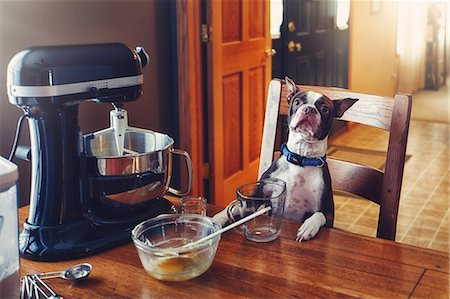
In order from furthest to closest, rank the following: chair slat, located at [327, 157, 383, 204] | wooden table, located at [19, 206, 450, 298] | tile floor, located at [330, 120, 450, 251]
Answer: tile floor, located at [330, 120, 450, 251], chair slat, located at [327, 157, 383, 204], wooden table, located at [19, 206, 450, 298]

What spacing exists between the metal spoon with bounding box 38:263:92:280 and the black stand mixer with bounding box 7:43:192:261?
63mm

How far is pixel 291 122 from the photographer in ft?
4.29

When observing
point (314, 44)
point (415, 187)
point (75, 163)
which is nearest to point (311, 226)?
→ point (75, 163)

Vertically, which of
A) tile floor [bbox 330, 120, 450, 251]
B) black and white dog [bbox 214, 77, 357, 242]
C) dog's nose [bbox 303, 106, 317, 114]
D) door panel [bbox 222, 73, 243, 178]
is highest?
dog's nose [bbox 303, 106, 317, 114]

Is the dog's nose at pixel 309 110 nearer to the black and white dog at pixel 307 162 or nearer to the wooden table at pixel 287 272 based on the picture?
the black and white dog at pixel 307 162

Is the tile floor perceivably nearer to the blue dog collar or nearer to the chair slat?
the chair slat

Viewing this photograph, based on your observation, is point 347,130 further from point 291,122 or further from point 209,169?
point 291,122

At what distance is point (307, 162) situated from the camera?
1.30m

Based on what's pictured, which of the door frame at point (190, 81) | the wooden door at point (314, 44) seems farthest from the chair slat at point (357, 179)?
the wooden door at point (314, 44)

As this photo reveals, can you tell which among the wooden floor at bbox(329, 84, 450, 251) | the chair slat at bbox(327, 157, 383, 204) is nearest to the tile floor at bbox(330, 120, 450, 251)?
the wooden floor at bbox(329, 84, 450, 251)

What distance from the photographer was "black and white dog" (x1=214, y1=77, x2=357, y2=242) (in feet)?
4.23

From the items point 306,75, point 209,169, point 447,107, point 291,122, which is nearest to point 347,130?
point 306,75

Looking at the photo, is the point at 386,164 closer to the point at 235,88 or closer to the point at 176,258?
the point at 176,258

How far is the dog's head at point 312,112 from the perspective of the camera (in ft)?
4.22
